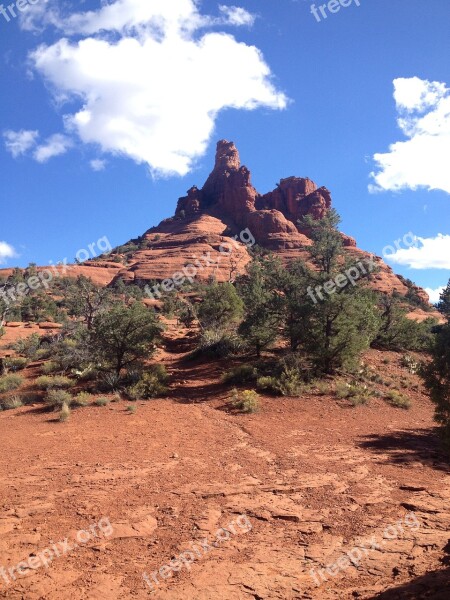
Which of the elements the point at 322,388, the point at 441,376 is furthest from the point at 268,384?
the point at 441,376

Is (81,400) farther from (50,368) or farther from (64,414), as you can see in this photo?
(50,368)

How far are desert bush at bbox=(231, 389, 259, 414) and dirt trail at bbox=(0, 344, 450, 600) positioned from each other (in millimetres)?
1176

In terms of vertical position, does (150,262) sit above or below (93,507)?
above

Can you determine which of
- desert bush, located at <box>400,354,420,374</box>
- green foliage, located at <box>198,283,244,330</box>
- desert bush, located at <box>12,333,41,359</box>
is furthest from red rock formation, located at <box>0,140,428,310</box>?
desert bush, located at <box>400,354,420,374</box>

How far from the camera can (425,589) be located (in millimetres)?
3914

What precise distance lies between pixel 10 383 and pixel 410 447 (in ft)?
52.4

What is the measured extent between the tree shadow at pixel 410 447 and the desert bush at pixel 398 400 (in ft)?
10.2

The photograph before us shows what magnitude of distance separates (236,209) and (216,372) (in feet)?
264

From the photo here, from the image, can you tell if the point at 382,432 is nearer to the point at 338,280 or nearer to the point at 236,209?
the point at 338,280

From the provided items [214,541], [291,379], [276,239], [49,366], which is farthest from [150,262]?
[214,541]

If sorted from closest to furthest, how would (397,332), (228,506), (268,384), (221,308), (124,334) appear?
(228,506) → (268,384) → (124,334) → (397,332) → (221,308)

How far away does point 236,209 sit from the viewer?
95.3 meters

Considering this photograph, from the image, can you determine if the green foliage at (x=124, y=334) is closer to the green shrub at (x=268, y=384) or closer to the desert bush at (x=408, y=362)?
the green shrub at (x=268, y=384)

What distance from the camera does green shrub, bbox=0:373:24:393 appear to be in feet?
55.3
